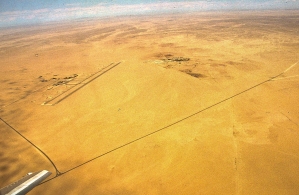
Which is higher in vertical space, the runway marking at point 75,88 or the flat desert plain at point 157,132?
the runway marking at point 75,88

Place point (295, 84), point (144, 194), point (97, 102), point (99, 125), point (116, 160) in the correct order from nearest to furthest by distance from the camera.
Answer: point (144, 194), point (116, 160), point (99, 125), point (97, 102), point (295, 84)

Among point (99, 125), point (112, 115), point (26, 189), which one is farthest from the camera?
point (112, 115)

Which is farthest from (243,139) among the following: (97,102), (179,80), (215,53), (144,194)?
(215,53)

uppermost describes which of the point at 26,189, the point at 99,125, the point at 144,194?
the point at 26,189

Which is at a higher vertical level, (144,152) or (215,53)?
(215,53)

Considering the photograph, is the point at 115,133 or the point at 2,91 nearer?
the point at 115,133

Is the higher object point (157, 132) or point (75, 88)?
point (75, 88)

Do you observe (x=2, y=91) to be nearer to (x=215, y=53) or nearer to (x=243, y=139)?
(x=243, y=139)

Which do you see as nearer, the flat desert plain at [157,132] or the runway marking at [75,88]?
the flat desert plain at [157,132]

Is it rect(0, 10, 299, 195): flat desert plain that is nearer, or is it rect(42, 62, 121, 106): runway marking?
rect(0, 10, 299, 195): flat desert plain

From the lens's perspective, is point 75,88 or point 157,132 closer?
point 157,132

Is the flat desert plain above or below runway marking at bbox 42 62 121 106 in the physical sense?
below
